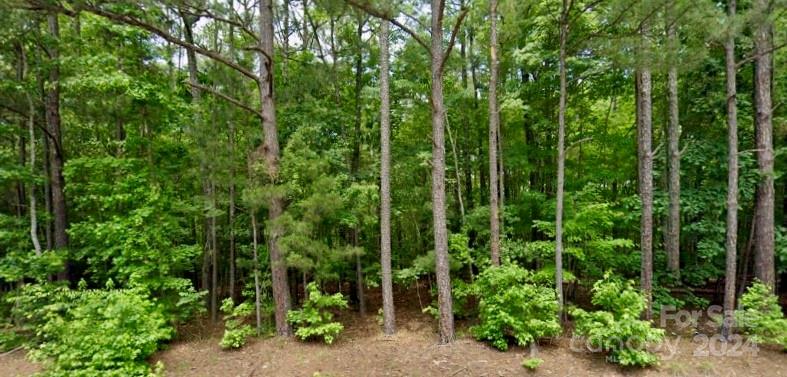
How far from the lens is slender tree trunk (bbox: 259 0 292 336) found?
624 centimetres

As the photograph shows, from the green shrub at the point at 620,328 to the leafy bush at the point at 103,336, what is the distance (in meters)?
6.51

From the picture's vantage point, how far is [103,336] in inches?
197

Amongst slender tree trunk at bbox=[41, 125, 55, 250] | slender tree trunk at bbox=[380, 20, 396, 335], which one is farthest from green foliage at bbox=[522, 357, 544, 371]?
slender tree trunk at bbox=[41, 125, 55, 250]

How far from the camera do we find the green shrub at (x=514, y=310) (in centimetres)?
561

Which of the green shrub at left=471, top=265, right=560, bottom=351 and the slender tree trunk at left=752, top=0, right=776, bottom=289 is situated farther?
the slender tree trunk at left=752, top=0, right=776, bottom=289

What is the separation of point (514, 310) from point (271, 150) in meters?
5.08

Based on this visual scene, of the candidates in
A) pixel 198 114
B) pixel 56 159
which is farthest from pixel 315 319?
pixel 56 159

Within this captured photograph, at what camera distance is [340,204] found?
623 centimetres

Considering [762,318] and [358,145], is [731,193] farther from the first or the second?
[358,145]

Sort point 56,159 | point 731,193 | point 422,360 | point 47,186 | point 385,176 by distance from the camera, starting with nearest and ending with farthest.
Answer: point 422,360 → point 731,193 → point 385,176 → point 56,159 → point 47,186

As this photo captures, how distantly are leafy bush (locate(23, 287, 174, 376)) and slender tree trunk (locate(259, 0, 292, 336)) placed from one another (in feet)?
5.98

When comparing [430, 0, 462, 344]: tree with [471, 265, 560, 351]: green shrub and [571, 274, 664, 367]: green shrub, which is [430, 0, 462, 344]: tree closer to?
[471, 265, 560, 351]: green shrub

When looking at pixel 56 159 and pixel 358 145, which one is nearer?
pixel 56 159

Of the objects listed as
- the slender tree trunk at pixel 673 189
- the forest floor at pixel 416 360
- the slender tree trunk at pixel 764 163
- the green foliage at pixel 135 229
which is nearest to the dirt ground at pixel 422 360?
the forest floor at pixel 416 360
